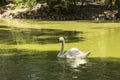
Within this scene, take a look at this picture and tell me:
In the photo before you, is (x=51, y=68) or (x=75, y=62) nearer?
(x=51, y=68)

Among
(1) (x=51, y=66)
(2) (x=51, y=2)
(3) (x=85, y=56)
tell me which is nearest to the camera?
(1) (x=51, y=66)

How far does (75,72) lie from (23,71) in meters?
2.02

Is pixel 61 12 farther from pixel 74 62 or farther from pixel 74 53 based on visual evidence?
pixel 74 62

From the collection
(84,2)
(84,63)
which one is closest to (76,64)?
(84,63)

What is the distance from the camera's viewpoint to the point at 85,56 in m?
19.1

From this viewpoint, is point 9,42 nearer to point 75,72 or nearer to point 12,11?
point 75,72

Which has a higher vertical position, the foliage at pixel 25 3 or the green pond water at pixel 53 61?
the green pond water at pixel 53 61

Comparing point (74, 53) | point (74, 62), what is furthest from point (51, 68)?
point (74, 53)

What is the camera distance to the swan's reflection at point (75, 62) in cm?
1753

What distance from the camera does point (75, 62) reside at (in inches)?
724

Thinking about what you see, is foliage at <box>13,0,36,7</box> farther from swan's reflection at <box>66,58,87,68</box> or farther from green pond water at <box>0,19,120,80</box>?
swan's reflection at <box>66,58,87,68</box>

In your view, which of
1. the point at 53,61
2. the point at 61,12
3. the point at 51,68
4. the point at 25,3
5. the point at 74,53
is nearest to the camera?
the point at 51,68

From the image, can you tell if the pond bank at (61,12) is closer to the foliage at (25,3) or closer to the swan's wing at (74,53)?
the foliage at (25,3)

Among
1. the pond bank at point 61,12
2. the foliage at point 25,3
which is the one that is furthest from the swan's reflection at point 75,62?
the foliage at point 25,3
